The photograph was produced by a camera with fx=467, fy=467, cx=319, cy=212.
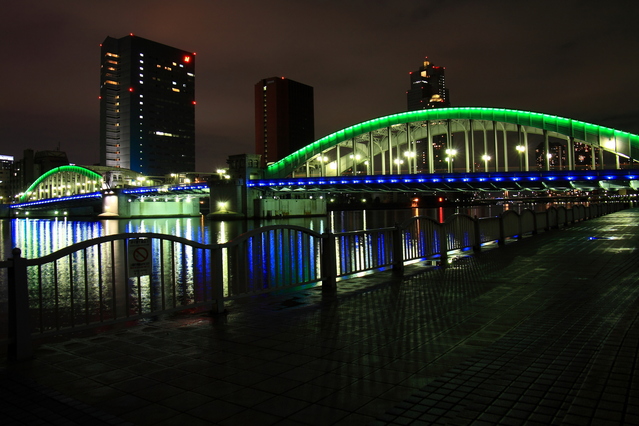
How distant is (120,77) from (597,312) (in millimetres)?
202258

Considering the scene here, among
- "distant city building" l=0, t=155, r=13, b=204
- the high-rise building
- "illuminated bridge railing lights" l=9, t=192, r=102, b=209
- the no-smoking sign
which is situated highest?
the high-rise building

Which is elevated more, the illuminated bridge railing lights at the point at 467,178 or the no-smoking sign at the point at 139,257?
the illuminated bridge railing lights at the point at 467,178

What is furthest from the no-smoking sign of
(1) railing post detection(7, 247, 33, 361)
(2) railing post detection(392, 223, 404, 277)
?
(2) railing post detection(392, 223, 404, 277)

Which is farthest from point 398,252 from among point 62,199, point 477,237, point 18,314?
point 62,199

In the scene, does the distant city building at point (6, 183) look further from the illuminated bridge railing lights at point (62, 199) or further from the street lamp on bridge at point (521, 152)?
the street lamp on bridge at point (521, 152)

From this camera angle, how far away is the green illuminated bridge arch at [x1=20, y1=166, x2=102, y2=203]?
122 meters

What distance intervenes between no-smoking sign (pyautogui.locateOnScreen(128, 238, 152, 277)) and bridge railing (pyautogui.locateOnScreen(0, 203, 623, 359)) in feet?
0.04

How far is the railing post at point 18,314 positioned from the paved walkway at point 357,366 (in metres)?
0.24

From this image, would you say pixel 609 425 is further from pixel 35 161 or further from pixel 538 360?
pixel 35 161

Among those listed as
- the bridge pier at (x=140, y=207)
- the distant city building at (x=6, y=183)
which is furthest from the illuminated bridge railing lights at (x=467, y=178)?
the distant city building at (x=6, y=183)

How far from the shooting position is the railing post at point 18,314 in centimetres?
532

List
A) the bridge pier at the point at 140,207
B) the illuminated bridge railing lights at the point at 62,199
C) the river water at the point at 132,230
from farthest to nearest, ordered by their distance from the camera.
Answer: the illuminated bridge railing lights at the point at 62,199, the bridge pier at the point at 140,207, the river water at the point at 132,230

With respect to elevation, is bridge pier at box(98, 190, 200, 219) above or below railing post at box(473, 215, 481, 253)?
above

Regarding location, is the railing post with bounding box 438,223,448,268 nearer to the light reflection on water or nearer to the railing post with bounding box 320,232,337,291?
the light reflection on water
